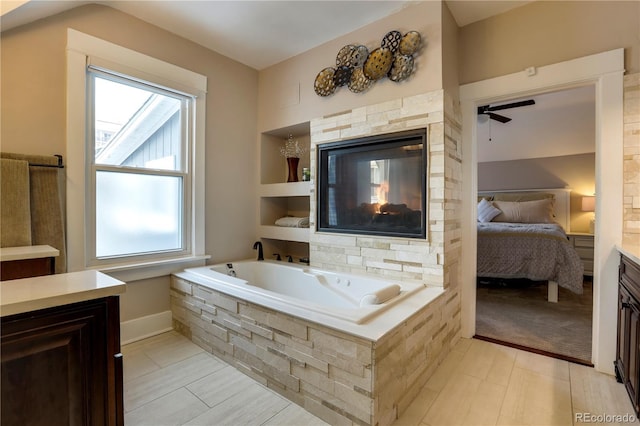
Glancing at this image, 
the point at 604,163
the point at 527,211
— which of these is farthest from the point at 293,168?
the point at 527,211

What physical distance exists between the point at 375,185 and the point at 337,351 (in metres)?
1.50

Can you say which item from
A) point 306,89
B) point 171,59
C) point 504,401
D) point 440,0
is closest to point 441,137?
point 440,0

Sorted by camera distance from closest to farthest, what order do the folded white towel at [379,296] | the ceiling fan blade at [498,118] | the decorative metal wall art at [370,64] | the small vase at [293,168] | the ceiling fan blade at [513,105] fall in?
the folded white towel at [379,296]
the decorative metal wall art at [370,64]
the small vase at [293,168]
the ceiling fan blade at [513,105]
the ceiling fan blade at [498,118]

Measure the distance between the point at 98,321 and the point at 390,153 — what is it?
2176 millimetres

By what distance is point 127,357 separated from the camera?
88.0 inches

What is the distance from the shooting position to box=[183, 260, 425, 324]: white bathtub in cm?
174

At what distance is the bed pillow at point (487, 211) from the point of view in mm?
5051

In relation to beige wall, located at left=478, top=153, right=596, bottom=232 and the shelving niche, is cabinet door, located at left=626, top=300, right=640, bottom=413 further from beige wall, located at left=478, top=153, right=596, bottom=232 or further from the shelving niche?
beige wall, located at left=478, top=153, right=596, bottom=232

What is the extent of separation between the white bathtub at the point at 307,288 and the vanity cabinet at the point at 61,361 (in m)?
0.91

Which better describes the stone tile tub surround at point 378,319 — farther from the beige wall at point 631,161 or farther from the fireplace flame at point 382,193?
the beige wall at point 631,161

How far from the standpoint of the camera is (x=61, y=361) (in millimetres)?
924

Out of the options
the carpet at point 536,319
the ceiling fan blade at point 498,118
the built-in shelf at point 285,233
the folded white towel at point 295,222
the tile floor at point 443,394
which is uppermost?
the ceiling fan blade at point 498,118

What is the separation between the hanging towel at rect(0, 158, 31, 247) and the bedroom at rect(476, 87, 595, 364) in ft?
11.3

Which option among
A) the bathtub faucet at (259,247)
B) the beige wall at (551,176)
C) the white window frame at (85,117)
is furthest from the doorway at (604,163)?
the beige wall at (551,176)
